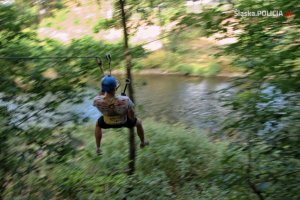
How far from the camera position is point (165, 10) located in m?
Result: 5.71

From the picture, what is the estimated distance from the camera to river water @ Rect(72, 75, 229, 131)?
10141 millimetres

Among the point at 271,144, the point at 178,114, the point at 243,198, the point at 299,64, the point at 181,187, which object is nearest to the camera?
the point at 299,64

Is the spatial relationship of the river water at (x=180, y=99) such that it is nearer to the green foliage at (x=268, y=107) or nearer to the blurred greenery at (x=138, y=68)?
the blurred greenery at (x=138, y=68)

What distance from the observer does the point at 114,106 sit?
3764 mm

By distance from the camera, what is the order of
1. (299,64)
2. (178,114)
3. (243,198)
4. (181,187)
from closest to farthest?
(299,64) < (243,198) < (181,187) < (178,114)

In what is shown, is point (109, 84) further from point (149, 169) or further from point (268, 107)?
point (149, 169)

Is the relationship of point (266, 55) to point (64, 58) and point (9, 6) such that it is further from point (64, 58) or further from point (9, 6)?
point (9, 6)

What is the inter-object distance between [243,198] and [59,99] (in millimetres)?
2367

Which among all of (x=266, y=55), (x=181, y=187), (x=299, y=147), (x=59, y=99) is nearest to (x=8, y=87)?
(x=59, y=99)

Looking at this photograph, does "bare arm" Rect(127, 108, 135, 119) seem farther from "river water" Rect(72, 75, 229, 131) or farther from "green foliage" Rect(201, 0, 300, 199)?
"river water" Rect(72, 75, 229, 131)

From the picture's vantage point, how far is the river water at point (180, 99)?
33.3ft

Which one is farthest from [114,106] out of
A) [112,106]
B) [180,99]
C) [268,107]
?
[180,99]

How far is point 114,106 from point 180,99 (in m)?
10.8

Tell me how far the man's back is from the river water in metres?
3.06
